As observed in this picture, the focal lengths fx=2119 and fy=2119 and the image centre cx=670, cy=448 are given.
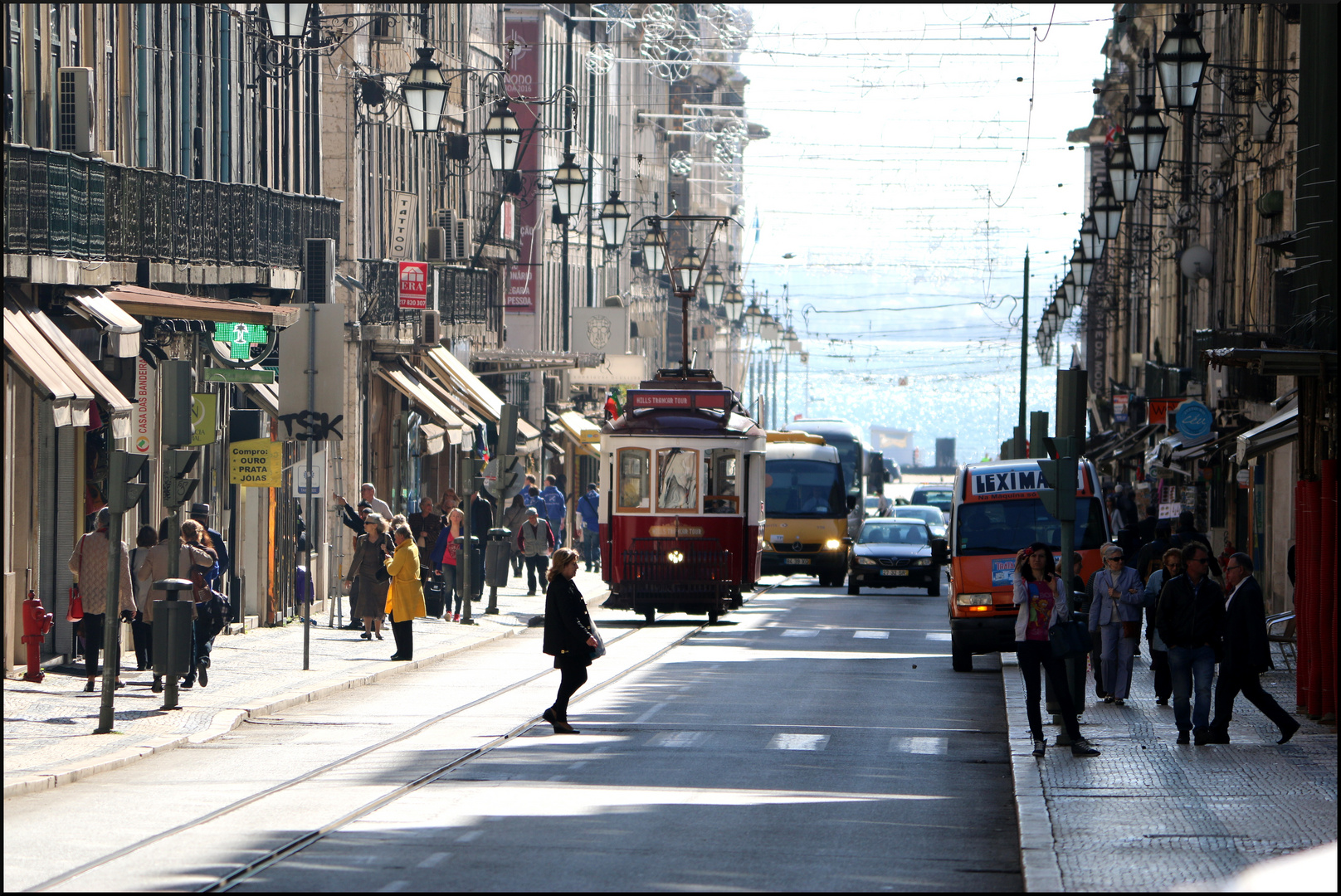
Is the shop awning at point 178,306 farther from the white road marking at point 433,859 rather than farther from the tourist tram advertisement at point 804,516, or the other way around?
the tourist tram advertisement at point 804,516

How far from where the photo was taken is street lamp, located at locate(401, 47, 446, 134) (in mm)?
27328

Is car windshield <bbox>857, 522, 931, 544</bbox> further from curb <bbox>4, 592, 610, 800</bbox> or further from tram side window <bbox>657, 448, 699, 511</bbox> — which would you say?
curb <bbox>4, 592, 610, 800</bbox>

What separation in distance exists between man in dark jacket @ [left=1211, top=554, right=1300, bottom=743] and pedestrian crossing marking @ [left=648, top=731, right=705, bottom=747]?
4169mm

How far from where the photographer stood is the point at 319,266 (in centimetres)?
3053

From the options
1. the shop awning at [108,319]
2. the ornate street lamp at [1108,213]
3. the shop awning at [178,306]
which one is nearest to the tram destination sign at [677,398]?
the ornate street lamp at [1108,213]

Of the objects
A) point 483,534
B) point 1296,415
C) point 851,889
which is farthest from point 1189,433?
point 851,889

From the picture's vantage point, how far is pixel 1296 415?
22.7 meters

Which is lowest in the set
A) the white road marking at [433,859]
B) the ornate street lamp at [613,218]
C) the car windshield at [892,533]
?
the white road marking at [433,859]

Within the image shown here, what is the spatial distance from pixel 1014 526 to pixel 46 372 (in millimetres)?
11184

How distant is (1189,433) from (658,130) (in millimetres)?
58920

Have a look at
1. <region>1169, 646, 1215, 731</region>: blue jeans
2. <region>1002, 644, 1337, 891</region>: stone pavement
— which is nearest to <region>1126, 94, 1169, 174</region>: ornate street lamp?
<region>1002, 644, 1337, 891</region>: stone pavement

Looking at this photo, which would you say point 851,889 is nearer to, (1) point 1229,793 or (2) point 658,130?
(1) point 1229,793

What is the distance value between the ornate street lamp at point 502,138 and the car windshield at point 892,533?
1339cm

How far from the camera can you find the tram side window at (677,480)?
3070 cm
